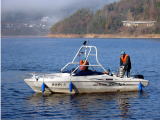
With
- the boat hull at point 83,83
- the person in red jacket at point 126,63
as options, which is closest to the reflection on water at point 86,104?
the boat hull at point 83,83

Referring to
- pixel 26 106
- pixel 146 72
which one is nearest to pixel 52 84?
pixel 26 106

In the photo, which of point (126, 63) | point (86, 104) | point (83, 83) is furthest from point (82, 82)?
point (126, 63)

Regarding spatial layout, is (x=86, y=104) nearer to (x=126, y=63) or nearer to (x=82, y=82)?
(x=82, y=82)

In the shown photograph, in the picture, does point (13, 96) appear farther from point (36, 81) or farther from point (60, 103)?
point (60, 103)

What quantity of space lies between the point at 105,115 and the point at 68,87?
578 centimetres

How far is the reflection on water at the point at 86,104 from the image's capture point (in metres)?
25.7

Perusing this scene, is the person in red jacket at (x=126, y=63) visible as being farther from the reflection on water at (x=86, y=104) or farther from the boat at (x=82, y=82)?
the reflection on water at (x=86, y=104)

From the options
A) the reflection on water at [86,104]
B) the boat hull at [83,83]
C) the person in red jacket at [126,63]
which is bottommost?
the reflection on water at [86,104]

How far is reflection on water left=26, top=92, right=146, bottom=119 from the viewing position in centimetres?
2575

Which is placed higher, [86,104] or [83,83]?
[83,83]

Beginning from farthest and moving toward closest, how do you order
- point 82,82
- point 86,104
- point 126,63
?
point 126,63, point 82,82, point 86,104

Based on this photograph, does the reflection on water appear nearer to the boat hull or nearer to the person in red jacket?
the boat hull

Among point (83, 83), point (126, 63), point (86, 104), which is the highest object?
point (126, 63)

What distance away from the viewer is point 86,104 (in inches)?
1117
